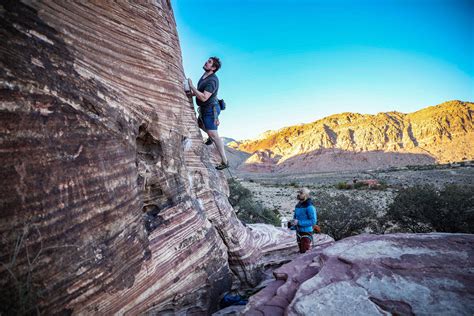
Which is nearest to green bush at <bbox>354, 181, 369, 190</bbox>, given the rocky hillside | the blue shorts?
the blue shorts

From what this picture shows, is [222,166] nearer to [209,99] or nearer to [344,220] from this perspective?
[209,99]

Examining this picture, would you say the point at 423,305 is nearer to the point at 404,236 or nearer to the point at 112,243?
the point at 404,236

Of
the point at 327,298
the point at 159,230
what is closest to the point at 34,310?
the point at 159,230

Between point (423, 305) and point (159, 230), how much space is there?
320 cm

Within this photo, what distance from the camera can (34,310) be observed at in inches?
76.5

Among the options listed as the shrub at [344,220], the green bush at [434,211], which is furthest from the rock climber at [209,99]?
the green bush at [434,211]

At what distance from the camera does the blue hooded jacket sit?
534 cm

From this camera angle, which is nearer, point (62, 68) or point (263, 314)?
point (62, 68)

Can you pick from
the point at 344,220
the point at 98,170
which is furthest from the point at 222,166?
the point at 344,220

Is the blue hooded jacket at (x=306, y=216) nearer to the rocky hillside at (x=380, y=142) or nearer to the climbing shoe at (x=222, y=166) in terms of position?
the climbing shoe at (x=222, y=166)

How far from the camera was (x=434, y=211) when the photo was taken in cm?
939

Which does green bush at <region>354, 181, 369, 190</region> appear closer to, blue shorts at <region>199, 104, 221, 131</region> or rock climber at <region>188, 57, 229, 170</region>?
rock climber at <region>188, 57, 229, 170</region>

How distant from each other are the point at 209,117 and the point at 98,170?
3335mm

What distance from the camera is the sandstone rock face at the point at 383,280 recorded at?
2.33 metres
